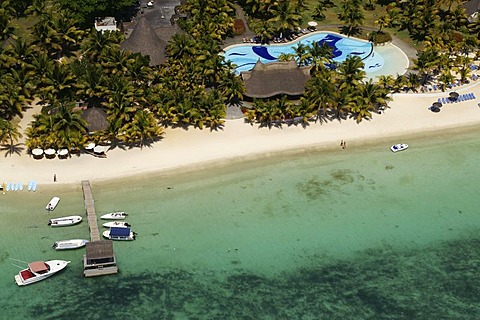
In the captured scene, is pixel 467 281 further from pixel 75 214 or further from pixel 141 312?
pixel 75 214

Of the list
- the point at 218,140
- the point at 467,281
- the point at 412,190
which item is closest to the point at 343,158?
the point at 412,190

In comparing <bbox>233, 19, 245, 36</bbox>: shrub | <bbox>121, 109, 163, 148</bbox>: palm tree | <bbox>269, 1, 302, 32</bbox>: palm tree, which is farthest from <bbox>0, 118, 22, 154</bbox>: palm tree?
<bbox>269, 1, 302, 32</bbox>: palm tree

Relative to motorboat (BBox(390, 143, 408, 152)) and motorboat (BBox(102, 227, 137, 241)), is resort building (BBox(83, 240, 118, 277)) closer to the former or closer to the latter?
motorboat (BBox(102, 227, 137, 241))

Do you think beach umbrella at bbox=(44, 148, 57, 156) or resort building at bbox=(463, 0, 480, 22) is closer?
beach umbrella at bbox=(44, 148, 57, 156)

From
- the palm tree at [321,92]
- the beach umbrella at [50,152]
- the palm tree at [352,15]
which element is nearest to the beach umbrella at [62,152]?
the beach umbrella at [50,152]

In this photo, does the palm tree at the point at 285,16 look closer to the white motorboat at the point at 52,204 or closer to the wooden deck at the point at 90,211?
the wooden deck at the point at 90,211

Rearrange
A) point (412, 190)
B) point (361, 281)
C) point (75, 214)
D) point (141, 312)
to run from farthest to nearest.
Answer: point (412, 190) → point (75, 214) → point (361, 281) → point (141, 312)
